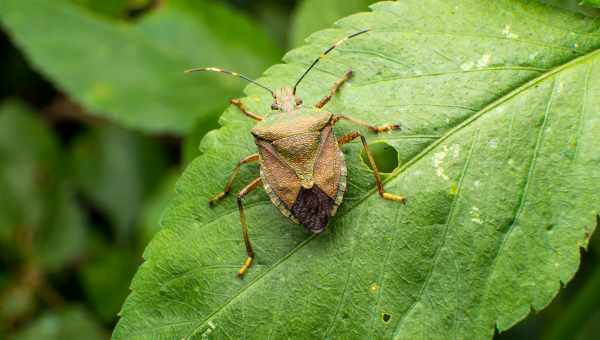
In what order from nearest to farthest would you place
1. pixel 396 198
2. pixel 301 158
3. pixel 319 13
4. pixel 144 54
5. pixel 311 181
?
pixel 396 198
pixel 311 181
pixel 301 158
pixel 319 13
pixel 144 54

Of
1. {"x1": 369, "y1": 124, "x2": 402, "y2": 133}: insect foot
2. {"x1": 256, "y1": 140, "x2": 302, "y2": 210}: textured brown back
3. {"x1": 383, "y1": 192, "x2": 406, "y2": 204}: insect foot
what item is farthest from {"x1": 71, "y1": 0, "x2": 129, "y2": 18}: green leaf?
{"x1": 383, "y1": 192, "x2": 406, "y2": 204}: insect foot

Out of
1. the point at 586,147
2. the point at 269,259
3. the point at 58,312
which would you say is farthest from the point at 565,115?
the point at 58,312

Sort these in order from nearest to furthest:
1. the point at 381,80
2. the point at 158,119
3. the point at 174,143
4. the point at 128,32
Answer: the point at 381,80 → the point at 158,119 → the point at 128,32 → the point at 174,143

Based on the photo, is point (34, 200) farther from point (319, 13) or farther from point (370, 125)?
point (370, 125)

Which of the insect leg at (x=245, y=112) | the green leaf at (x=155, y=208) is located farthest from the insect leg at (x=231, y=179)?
the green leaf at (x=155, y=208)

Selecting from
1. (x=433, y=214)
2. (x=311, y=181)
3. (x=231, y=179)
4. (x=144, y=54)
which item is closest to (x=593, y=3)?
(x=433, y=214)

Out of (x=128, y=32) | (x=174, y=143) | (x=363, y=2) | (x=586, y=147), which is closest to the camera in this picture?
(x=586, y=147)

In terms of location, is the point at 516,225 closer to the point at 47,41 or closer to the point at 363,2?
the point at 363,2
